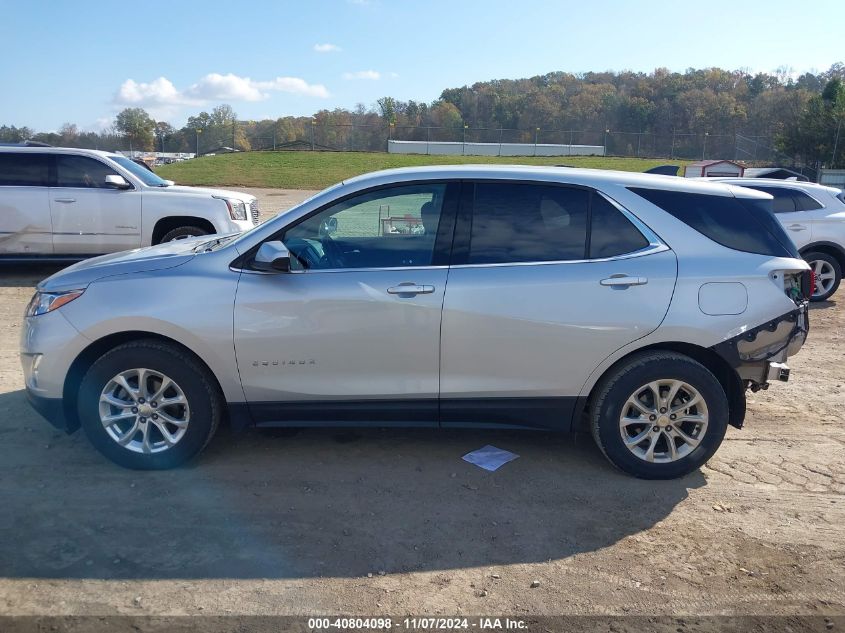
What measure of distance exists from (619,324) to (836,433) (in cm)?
229

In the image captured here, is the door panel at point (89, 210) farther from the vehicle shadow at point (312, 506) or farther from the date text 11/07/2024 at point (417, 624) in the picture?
the date text 11/07/2024 at point (417, 624)

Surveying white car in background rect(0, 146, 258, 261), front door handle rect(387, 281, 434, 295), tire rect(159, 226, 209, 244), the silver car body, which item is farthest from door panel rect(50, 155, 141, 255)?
front door handle rect(387, 281, 434, 295)

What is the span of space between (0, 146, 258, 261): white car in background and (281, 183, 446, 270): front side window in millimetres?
6164

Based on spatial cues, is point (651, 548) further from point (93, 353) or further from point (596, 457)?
point (93, 353)

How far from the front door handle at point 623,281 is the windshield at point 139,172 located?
26.9 feet

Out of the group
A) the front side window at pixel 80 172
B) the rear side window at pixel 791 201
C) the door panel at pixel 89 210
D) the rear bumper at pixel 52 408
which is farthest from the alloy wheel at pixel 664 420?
the front side window at pixel 80 172

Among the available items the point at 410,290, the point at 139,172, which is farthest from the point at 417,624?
the point at 139,172

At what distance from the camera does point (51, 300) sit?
431cm

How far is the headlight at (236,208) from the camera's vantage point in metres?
10.3

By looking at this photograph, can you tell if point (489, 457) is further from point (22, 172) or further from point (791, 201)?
point (22, 172)

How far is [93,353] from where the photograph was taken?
4.32 metres

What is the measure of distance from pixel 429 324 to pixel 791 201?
8.25 m

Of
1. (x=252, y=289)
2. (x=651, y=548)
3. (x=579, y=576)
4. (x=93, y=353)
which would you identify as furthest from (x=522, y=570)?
(x=93, y=353)

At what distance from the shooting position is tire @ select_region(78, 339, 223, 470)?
13.7 ft
